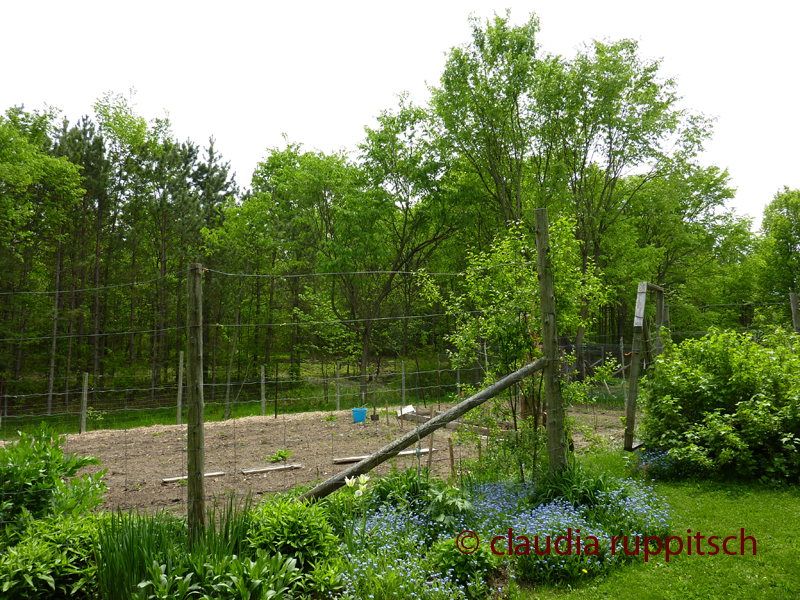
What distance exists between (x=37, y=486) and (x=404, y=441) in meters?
2.79

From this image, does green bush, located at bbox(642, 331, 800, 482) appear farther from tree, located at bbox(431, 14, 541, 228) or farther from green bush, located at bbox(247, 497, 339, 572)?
tree, located at bbox(431, 14, 541, 228)

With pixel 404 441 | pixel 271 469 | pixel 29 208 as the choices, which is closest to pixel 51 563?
pixel 404 441

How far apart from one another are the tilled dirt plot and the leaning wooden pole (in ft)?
3.76

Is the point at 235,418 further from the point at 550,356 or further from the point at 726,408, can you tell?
the point at 726,408

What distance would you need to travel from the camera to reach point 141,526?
10.2 ft

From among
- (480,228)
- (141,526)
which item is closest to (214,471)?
(141,526)

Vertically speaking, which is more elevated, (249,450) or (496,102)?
(496,102)

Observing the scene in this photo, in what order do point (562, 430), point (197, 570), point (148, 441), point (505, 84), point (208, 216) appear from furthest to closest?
point (208, 216) < point (505, 84) < point (148, 441) < point (562, 430) < point (197, 570)

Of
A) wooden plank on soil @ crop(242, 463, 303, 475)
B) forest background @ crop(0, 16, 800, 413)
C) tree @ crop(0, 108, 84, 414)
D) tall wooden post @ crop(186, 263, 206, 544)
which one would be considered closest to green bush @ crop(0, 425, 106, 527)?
tall wooden post @ crop(186, 263, 206, 544)

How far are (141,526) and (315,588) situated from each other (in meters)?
1.20

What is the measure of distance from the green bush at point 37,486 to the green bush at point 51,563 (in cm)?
29

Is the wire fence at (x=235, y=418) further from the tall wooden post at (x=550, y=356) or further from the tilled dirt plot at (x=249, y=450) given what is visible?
the tall wooden post at (x=550, y=356)

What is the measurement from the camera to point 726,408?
18.3 ft

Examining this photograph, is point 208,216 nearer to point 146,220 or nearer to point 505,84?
point 146,220
